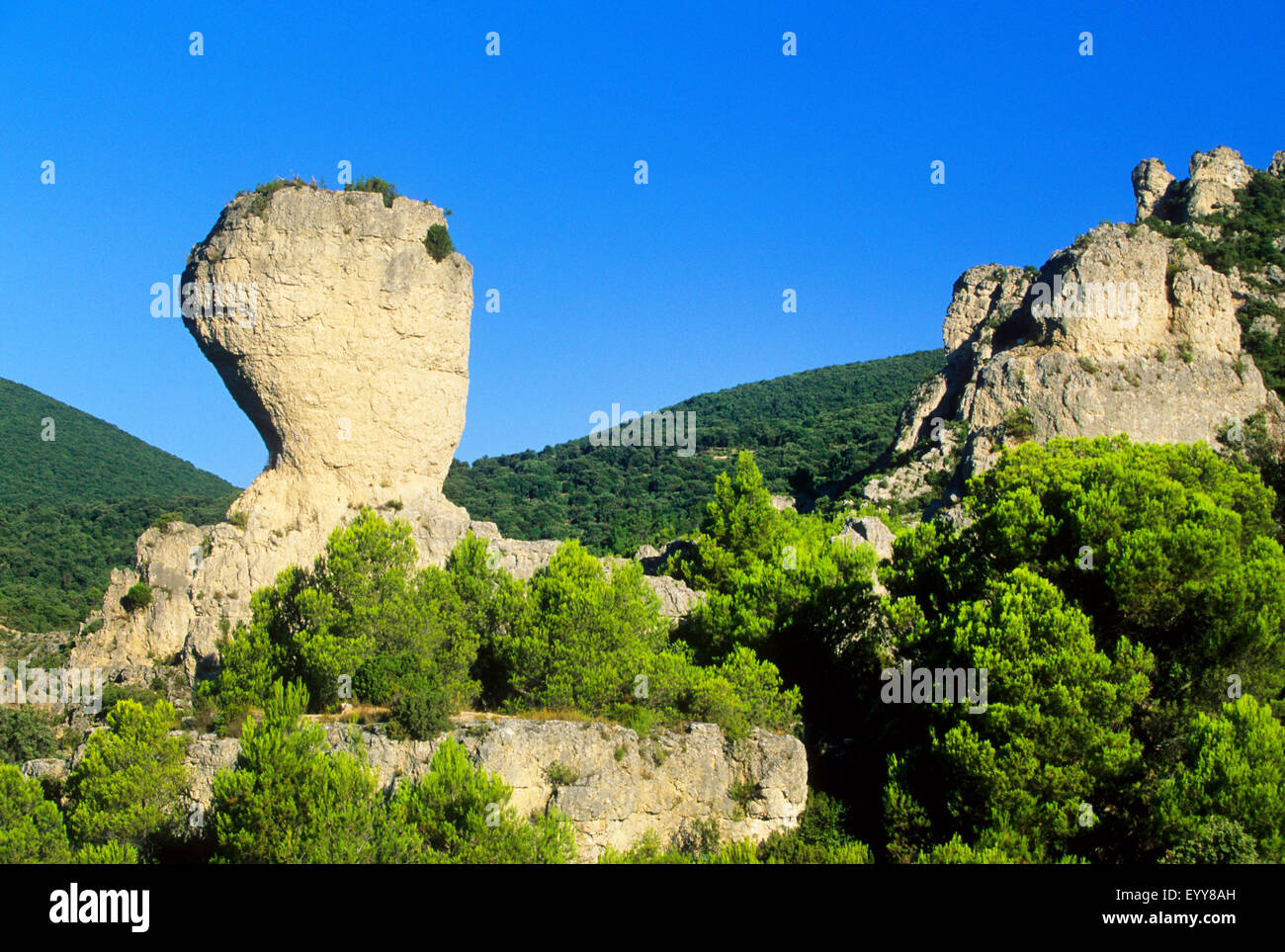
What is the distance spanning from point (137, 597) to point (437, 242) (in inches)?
523

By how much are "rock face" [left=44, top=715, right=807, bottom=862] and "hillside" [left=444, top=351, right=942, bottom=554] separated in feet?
67.0

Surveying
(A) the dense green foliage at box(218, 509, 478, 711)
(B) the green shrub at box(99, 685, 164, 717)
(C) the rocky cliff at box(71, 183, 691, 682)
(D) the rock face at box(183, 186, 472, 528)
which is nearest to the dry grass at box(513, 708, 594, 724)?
(A) the dense green foliage at box(218, 509, 478, 711)

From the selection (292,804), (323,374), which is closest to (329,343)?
(323,374)

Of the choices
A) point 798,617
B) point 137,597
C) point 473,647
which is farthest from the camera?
point 137,597

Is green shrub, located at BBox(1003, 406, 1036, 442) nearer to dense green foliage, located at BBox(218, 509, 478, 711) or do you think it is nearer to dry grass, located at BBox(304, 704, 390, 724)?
dense green foliage, located at BBox(218, 509, 478, 711)

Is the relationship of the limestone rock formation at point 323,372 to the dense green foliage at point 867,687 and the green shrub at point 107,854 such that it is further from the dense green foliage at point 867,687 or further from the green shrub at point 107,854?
the green shrub at point 107,854

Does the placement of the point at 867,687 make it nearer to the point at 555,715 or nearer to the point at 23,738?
the point at 555,715

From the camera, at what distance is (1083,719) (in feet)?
59.0

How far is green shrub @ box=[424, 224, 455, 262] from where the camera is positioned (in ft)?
96.4

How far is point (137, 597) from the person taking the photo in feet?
104

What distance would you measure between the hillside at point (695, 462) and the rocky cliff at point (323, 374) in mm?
12650

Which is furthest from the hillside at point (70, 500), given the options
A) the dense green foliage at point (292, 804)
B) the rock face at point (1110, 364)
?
the rock face at point (1110, 364)
